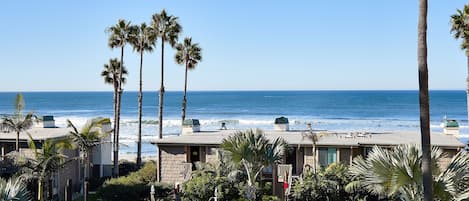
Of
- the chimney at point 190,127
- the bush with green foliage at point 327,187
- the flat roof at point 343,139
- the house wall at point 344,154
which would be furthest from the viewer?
the chimney at point 190,127

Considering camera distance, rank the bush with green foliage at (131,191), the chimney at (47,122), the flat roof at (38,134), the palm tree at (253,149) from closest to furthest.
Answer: the palm tree at (253,149) → the bush with green foliage at (131,191) → the flat roof at (38,134) → the chimney at (47,122)

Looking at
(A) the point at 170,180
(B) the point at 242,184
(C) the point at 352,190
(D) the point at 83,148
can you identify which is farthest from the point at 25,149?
(C) the point at 352,190

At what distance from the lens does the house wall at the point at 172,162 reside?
25734 mm

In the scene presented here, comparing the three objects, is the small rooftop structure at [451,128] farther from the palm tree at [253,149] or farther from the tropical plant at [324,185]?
the palm tree at [253,149]

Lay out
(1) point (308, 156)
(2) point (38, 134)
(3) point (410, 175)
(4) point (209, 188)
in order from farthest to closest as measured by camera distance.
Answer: (2) point (38, 134) < (1) point (308, 156) < (4) point (209, 188) < (3) point (410, 175)

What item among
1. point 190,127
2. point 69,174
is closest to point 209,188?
point 190,127

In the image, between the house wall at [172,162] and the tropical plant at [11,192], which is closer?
the tropical plant at [11,192]

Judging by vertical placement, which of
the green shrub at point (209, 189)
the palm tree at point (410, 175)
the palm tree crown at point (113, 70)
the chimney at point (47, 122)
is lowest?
the green shrub at point (209, 189)

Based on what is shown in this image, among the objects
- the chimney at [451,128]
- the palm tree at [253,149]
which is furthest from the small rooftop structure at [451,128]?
the palm tree at [253,149]

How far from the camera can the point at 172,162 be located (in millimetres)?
25906

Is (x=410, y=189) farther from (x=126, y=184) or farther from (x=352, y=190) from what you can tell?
(x=126, y=184)

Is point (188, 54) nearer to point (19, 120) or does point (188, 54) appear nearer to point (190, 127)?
point (190, 127)

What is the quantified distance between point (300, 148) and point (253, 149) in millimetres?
5813

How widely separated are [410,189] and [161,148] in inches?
629
